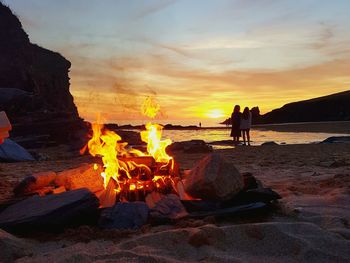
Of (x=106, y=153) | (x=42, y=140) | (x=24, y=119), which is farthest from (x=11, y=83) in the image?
(x=106, y=153)

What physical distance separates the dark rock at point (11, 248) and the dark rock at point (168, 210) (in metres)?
1.69

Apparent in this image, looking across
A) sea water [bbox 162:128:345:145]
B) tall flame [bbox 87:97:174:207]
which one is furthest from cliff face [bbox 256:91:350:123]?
tall flame [bbox 87:97:174:207]

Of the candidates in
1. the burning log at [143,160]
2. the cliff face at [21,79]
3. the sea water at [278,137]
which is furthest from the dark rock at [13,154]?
the cliff face at [21,79]

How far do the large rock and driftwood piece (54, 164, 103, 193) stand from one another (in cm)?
156

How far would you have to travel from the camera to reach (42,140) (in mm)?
24438

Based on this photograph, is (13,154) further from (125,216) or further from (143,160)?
(125,216)

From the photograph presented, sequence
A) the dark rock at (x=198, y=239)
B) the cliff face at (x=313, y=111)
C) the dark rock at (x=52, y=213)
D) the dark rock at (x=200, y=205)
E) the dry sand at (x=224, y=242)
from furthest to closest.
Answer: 1. the cliff face at (x=313, y=111)
2. the dark rock at (x=200, y=205)
3. the dark rock at (x=52, y=213)
4. the dark rock at (x=198, y=239)
5. the dry sand at (x=224, y=242)

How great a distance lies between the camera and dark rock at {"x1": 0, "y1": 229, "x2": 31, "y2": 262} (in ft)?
14.6

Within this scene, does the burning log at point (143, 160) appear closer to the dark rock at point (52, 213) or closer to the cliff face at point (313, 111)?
the dark rock at point (52, 213)

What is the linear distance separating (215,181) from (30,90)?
4390 centimetres

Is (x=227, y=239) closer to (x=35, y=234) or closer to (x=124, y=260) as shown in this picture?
(x=124, y=260)

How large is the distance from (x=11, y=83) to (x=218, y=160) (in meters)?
45.1

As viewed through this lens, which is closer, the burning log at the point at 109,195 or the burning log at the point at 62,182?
the burning log at the point at 109,195

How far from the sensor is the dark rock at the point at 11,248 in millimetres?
4465
